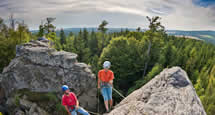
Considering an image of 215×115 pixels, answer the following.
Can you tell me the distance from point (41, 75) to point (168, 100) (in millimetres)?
15347

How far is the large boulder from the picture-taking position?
473 centimetres

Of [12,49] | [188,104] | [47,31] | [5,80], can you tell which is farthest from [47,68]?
[47,31]

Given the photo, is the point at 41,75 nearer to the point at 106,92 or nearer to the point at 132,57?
the point at 106,92

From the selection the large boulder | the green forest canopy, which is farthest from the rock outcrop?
the large boulder

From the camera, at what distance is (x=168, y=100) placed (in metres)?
5.17

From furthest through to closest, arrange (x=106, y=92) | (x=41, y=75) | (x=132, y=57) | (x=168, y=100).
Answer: (x=132, y=57) < (x=41, y=75) < (x=106, y=92) < (x=168, y=100)

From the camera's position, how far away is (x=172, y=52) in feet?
112

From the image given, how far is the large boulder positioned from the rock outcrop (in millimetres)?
11708

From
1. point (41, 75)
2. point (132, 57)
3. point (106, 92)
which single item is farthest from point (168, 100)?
point (132, 57)

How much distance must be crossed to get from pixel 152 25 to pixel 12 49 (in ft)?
93.9

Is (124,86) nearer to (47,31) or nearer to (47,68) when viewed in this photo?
(47,68)

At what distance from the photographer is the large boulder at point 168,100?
15.5 feet

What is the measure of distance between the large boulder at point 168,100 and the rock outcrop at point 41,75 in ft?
38.4

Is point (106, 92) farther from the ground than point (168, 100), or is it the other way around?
point (168, 100)
